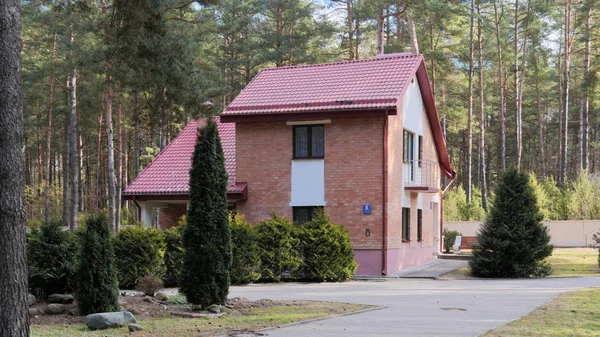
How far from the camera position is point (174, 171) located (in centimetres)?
2702

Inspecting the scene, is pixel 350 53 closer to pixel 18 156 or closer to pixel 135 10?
pixel 135 10

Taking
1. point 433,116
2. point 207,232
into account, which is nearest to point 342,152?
point 433,116

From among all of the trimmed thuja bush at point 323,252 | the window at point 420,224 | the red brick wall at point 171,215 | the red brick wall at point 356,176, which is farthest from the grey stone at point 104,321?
the window at point 420,224

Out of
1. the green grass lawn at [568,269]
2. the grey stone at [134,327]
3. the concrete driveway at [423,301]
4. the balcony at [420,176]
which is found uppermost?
the balcony at [420,176]

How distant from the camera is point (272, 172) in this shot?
2433 centimetres

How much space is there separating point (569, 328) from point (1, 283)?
306 inches

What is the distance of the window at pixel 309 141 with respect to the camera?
23844 millimetres

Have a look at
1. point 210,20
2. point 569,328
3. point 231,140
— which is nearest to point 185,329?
point 569,328

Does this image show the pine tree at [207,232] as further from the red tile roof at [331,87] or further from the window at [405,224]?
the window at [405,224]

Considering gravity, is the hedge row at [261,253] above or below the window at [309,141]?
below

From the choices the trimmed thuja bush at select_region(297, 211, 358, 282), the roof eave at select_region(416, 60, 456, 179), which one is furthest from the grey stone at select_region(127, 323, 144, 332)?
the roof eave at select_region(416, 60, 456, 179)

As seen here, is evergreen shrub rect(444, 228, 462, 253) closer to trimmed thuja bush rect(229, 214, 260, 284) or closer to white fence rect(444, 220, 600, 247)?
white fence rect(444, 220, 600, 247)

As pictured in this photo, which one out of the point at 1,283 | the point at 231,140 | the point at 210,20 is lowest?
the point at 1,283

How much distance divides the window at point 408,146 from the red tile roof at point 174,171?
20.0 ft
